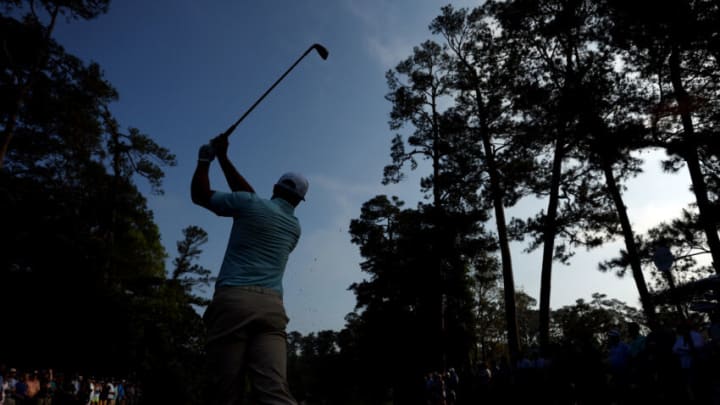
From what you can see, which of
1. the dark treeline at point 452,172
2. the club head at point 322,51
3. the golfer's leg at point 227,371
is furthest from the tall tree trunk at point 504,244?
the golfer's leg at point 227,371

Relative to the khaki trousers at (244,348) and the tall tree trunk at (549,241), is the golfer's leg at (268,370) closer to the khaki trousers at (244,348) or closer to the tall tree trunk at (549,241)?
the khaki trousers at (244,348)

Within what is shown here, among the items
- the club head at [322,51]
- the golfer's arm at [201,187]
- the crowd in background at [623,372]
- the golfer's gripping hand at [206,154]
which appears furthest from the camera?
the crowd in background at [623,372]

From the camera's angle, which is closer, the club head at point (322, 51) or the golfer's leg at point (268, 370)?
the golfer's leg at point (268, 370)


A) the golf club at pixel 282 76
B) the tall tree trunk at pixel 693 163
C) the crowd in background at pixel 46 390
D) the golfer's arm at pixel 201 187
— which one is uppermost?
the tall tree trunk at pixel 693 163

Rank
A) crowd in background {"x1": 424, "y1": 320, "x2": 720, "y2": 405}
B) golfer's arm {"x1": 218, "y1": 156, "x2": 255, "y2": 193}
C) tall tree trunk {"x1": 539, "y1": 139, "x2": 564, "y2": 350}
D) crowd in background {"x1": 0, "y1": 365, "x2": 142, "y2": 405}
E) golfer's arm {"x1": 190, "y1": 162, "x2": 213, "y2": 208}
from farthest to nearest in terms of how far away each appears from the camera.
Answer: tall tree trunk {"x1": 539, "y1": 139, "x2": 564, "y2": 350} → crowd in background {"x1": 0, "y1": 365, "x2": 142, "y2": 405} → crowd in background {"x1": 424, "y1": 320, "x2": 720, "y2": 405} → golfer's arm {"x1": 218, "y1": 156, "x2": 255, "y2": 193} → golfer's arm {"x1": 190, "y1": 162, "x2": 213, "y2": 208}

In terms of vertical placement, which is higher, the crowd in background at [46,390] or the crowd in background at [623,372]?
the crowd in background at [623,372]

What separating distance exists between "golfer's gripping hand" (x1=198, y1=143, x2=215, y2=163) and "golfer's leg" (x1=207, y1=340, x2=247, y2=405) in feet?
3.89

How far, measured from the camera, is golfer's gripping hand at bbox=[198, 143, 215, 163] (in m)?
2.97

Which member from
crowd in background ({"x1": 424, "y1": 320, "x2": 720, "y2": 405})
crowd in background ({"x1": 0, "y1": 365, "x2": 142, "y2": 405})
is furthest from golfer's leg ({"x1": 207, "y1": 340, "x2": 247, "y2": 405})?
crowd in background ({"x1": 0, "y1": 365, "x2": 142, "y2": 405})

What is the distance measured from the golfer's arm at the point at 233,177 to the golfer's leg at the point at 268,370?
3.74 ft

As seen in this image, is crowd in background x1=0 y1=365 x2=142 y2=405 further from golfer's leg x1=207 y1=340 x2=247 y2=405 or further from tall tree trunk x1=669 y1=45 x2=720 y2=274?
tall tree trunk x1=669 y1=45 x2=720 y2=274

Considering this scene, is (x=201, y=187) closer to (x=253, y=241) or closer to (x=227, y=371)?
(x=253, y=241)

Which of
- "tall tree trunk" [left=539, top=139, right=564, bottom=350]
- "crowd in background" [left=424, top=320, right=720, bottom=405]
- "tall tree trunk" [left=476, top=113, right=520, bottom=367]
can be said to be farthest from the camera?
"tall tree trunk" [left=476, top=113, right=520, bottom=367]

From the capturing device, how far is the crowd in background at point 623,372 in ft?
21.2
